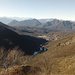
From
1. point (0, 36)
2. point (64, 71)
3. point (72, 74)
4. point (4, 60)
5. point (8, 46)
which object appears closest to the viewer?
point (72, 74)

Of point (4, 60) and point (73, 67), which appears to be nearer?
point (73, 67)

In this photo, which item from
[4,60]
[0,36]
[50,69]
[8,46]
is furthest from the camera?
[0,36]

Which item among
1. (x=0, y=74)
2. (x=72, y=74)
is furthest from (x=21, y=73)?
(x=72, y=74)

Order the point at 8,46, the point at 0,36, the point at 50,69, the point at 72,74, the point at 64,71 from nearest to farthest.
Result: the point at 72,74 < the point at 64,71 < the point at 50,69 < the point at 8,46 < the point at 0,36

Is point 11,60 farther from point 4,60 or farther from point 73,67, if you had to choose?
point 73,67

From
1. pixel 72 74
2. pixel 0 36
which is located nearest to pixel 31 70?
pixel 72 74

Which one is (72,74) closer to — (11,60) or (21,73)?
(21,73)

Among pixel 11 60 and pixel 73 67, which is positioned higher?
pixel 73 67

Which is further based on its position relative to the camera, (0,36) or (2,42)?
(0,36)

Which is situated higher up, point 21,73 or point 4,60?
point 21,73
